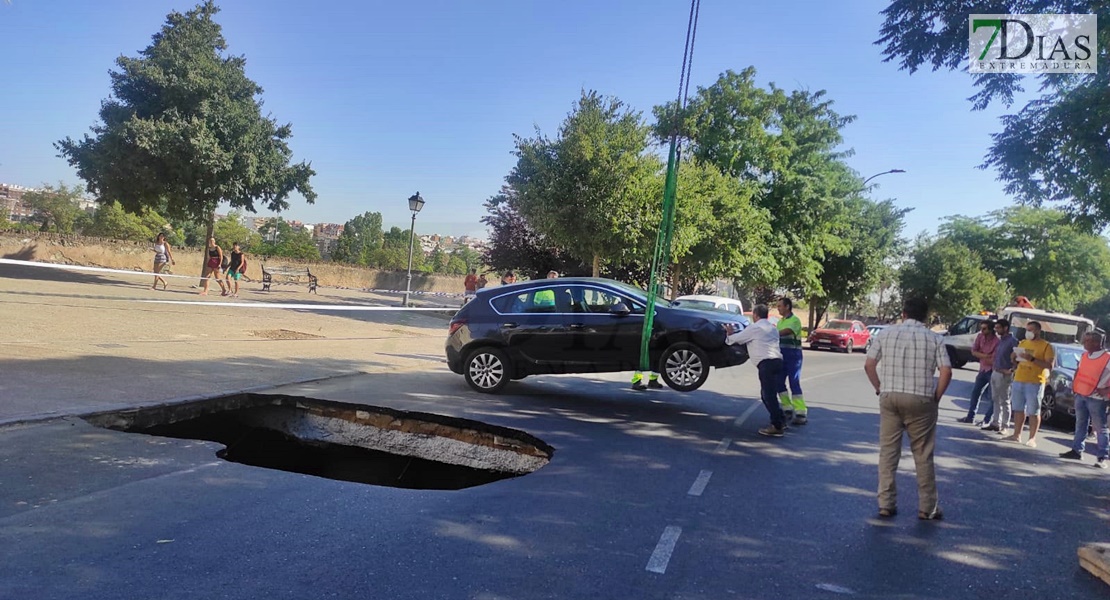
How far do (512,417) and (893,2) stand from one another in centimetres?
820

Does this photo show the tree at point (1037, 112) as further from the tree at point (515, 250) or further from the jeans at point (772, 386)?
the tree at point (515, 250)

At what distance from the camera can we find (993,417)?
396 inches

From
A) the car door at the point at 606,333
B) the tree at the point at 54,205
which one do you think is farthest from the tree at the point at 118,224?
the car door at the point at 606,333

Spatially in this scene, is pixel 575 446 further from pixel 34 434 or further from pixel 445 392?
pixel 34 434

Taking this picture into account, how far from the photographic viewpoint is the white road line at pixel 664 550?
12.8 feet

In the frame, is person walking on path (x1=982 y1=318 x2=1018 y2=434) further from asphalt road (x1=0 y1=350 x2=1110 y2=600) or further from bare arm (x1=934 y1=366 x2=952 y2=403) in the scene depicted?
bare arm (x1=934 y1=366 x2=952 y2=403)

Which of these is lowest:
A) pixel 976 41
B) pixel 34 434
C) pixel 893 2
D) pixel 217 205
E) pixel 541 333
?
pixel 34 434

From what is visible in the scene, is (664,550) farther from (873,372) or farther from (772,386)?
(772,386)

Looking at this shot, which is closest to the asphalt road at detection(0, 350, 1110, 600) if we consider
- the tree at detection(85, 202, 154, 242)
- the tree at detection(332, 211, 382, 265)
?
the tree at detection(85, 202, 154, 242)

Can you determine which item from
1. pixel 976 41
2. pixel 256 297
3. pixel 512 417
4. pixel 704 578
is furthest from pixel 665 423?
pixel 256 297

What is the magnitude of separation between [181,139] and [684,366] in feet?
67.7

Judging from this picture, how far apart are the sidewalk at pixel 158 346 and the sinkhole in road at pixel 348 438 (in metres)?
0.28

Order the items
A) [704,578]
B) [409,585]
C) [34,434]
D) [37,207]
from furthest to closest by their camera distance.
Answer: [37,207], [34,434], [704,578], [409,585]

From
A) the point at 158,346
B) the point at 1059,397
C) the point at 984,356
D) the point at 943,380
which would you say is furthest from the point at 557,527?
the point at 1059,397
